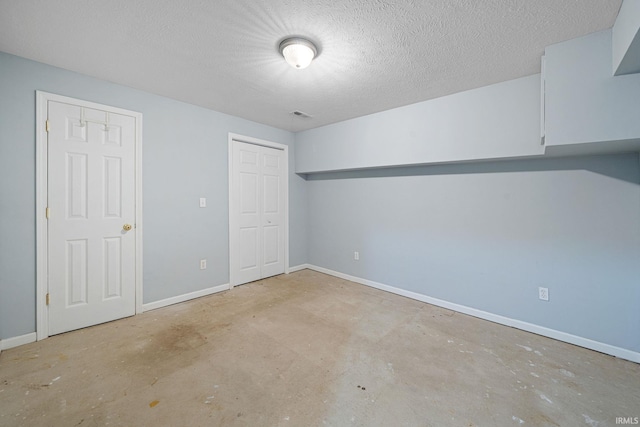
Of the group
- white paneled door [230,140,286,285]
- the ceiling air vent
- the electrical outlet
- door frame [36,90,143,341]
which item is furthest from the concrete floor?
the ceiling air vent

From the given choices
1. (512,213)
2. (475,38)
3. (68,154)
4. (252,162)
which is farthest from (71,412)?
(512,213)

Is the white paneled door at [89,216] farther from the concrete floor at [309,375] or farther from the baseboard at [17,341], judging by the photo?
the concrete floor at [309,375]

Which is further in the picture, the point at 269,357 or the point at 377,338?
the point at 377,338

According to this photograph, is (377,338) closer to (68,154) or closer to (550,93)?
(550,93)

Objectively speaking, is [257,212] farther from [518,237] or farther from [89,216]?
[518,237]

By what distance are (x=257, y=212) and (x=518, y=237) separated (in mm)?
3359

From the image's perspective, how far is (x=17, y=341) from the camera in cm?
213

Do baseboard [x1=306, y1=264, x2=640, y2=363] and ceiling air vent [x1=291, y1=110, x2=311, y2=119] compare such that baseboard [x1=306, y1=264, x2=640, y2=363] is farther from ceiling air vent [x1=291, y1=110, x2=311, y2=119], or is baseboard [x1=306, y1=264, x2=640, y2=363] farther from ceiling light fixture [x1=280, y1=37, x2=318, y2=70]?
ceiling light fixture [x1=280, y1=37, x2=318, y2=70]

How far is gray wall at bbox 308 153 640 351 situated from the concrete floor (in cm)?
33

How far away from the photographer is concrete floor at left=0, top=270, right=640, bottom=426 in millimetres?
1483

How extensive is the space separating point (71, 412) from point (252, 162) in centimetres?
313

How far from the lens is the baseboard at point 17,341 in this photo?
2070mm

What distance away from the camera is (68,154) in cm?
234

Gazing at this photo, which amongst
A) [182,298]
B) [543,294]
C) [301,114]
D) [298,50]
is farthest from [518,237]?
[182,298]
